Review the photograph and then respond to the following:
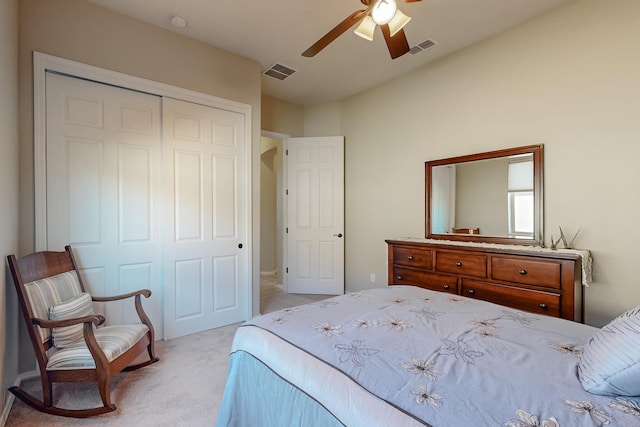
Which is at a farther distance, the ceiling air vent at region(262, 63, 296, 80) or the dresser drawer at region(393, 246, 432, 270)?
the ceiling air vent at region(262, 63, 296, 80)

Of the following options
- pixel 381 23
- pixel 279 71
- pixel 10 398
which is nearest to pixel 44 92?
A: pixel 10 398

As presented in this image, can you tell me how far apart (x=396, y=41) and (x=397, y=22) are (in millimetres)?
126

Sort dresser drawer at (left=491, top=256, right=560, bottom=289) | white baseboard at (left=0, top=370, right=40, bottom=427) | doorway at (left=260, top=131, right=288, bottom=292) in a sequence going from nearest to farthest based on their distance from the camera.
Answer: white baseboard at (left=0, top=370, right=40, bottom=427) < dresser drawer at (left=491, top=256, right=560, bottom=289) < doorway at (left=260, top=131, right=288, bottom=292)

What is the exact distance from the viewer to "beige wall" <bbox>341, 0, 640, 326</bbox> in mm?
2178

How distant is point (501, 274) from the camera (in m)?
2.41

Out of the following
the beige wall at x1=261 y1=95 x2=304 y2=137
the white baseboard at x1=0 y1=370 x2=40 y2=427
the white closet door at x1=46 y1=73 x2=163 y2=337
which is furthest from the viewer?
the beige wall at x1=261 y1=95 x2=304 y2=137

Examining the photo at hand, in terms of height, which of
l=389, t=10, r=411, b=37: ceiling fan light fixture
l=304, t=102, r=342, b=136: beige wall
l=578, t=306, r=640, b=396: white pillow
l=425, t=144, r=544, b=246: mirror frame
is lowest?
l=578, t=306, r=640, b=396: white pillow

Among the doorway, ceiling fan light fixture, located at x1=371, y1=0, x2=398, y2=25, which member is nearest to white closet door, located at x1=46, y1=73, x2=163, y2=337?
ceiling fan light fixture, located at x1=371, y1=0, x2=398, y2=25

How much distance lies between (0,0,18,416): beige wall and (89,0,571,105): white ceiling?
0.81 metres

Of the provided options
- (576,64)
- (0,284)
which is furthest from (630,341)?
(0,284)

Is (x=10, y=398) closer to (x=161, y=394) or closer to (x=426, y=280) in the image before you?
(x=161, y=394)

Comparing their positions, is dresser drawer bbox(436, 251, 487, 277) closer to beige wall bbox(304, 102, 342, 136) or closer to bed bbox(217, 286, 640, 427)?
bed bbox(217, 286, 640, 427)

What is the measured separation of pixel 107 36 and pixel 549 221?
13.3 feet

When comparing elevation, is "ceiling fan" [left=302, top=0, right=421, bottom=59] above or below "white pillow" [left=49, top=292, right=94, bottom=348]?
above
